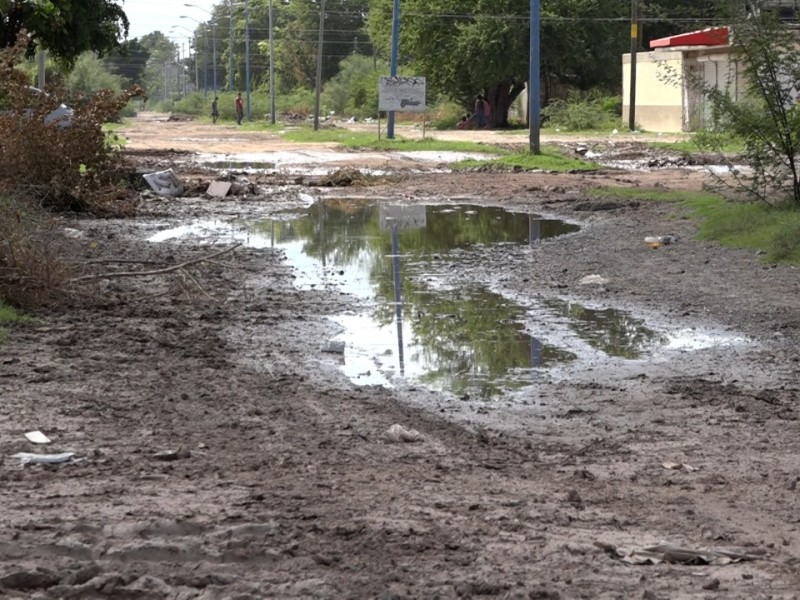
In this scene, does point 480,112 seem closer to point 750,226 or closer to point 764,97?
A: point 764,97

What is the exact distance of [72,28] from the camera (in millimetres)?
29906

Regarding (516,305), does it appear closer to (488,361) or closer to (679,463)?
(488,361)

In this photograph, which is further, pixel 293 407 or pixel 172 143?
pixel 172 143

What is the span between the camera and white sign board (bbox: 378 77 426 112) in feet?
152

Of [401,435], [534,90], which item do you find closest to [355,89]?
[534,90]

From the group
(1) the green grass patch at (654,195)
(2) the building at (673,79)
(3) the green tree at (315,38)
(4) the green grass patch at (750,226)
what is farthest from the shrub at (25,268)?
(3) the green tree at (315,38)

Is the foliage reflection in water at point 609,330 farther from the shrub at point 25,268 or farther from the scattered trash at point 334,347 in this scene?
the shrub at point 25,268

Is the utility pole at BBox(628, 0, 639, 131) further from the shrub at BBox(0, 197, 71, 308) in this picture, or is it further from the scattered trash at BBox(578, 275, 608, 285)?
the shrub at BBox(0, 197, 71, 308)

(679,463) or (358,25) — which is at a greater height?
(358,25)

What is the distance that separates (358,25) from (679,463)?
107 meters

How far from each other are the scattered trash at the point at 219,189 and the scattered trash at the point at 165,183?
0.56 metres

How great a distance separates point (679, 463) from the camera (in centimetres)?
636

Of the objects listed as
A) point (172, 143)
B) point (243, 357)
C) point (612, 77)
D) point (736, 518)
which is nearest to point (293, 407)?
point (243, 357)

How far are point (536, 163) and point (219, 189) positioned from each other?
32.8 ft
